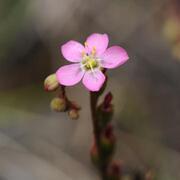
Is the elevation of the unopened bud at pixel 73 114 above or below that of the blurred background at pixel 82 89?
below

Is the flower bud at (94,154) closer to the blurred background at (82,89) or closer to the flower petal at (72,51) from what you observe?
the flower petal at (72,51)

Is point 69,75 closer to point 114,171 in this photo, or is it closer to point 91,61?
point 91,61

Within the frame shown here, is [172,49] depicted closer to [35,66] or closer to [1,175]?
[35,66]

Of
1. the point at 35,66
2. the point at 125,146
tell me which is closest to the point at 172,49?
the point at 125,146

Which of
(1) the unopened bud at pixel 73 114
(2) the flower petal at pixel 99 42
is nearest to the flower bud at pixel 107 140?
(1) the unopened bud at pixel 73 114

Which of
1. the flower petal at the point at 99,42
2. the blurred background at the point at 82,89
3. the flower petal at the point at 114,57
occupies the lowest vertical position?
the flower petal at the point at 114,57

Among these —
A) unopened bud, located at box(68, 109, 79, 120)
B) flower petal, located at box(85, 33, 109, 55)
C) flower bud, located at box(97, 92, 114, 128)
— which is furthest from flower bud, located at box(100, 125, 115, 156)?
flower petal, located at box(85, 33, 109, 55)

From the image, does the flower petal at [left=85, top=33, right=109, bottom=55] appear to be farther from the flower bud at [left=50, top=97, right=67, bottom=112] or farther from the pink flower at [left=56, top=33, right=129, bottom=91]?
the flower bud at [left=50, top=97, right=67, bottom=112]
